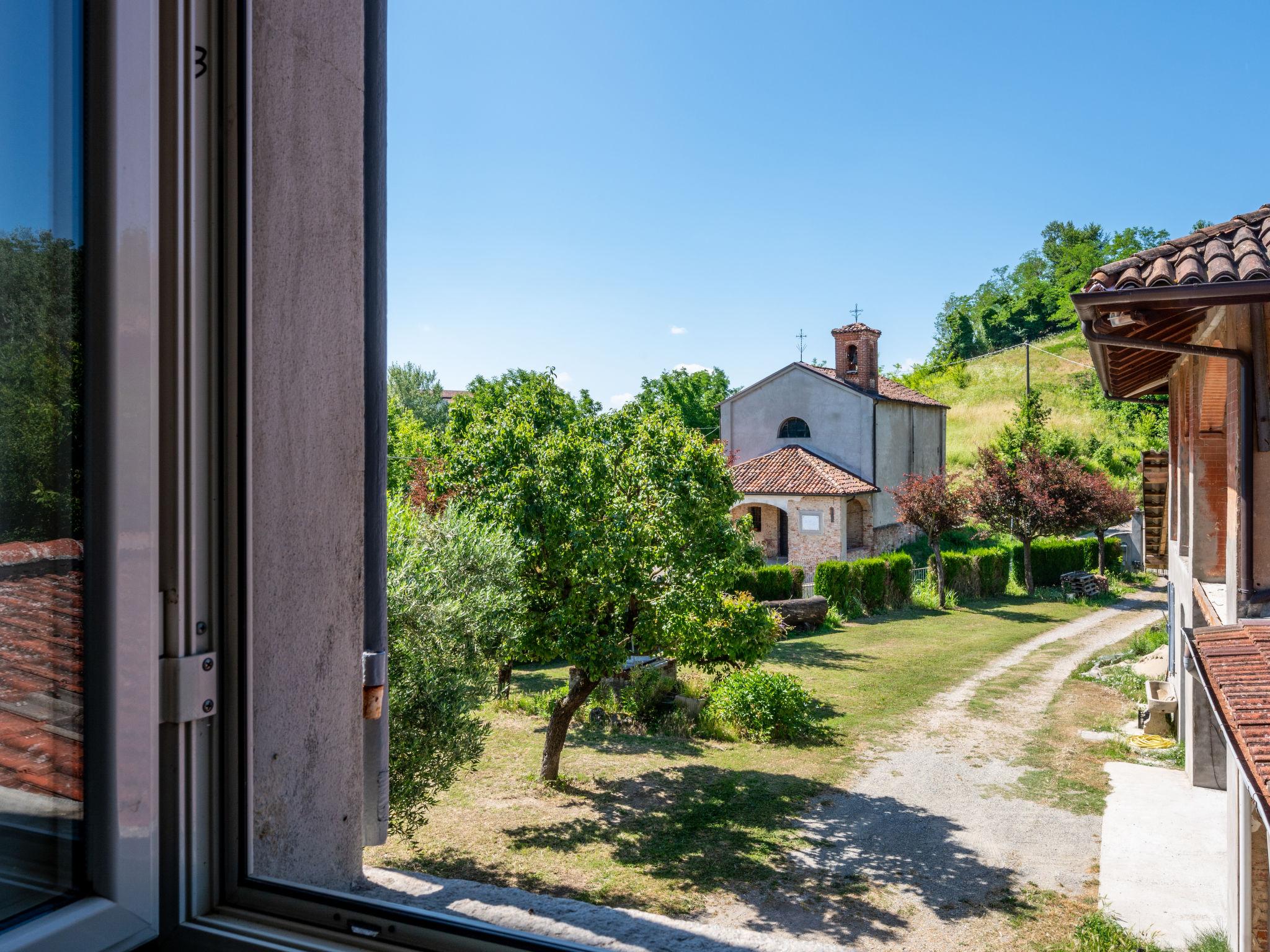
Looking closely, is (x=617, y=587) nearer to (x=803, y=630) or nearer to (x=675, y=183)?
(x=675, y=183)

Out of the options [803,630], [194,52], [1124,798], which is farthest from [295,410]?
[803,630]

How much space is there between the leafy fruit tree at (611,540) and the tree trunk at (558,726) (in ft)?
0.04

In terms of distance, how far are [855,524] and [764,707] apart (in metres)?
13.2

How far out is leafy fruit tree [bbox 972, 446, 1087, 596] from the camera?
19.1 meters

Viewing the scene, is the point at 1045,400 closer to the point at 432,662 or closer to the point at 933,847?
the point at 933,847

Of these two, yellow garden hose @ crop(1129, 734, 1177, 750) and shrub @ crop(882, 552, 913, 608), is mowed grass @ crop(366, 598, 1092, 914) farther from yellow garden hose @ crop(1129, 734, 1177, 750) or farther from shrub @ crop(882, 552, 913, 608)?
shrub @ crop(882, 552, 913, 608)

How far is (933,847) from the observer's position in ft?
22.4

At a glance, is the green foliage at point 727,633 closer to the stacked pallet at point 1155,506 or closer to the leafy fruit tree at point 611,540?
the leafy fruit tree at point 611,540

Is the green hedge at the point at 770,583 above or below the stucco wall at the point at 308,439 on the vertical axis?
below

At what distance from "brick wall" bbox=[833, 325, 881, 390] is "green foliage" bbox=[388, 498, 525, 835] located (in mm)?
17730

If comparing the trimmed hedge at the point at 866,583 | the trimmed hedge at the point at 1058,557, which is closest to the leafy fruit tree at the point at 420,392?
the trimmed hedge at the point at 866,583

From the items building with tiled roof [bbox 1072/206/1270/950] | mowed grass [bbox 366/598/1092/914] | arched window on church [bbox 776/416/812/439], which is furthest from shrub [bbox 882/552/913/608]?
building with tiled roof [bbox 1072/206/1270/950]

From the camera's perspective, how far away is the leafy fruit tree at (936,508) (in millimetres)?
→ 18812

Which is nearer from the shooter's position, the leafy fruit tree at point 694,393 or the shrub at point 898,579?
the shrub at point 898,579
